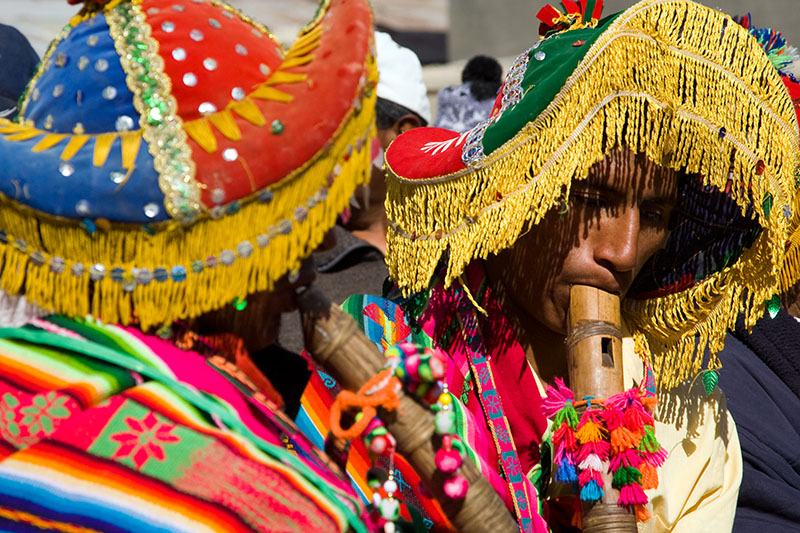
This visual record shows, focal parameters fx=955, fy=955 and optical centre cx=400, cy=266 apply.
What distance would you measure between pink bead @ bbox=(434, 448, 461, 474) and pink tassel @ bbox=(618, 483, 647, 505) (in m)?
0.47

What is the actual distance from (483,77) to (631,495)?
3.12 m

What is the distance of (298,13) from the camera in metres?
6.76

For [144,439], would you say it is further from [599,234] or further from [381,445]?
[599,234]

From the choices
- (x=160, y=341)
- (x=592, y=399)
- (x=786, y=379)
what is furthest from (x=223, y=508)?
(x=786, y=379)

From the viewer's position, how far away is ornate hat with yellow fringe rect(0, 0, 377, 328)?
1.25 metres

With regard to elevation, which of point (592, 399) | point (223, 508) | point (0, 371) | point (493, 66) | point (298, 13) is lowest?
point (223, 508)

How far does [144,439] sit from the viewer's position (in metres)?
1.28

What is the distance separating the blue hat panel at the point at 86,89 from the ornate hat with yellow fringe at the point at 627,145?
82 cm

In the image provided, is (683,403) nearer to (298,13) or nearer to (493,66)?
(493,66)

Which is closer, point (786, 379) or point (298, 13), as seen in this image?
point (786, 379)

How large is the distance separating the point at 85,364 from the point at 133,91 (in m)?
0.38

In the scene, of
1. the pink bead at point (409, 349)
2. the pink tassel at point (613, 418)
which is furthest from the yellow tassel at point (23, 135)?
the pink tassel at point (613, 418)

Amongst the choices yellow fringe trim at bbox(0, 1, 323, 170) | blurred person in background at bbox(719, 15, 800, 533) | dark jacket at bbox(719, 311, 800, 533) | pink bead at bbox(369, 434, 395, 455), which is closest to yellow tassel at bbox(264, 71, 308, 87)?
yellow fringe trim at bbox(0, 1, 323, 170)

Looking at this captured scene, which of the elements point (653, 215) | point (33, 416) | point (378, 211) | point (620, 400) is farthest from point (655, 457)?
point (378, 211)
